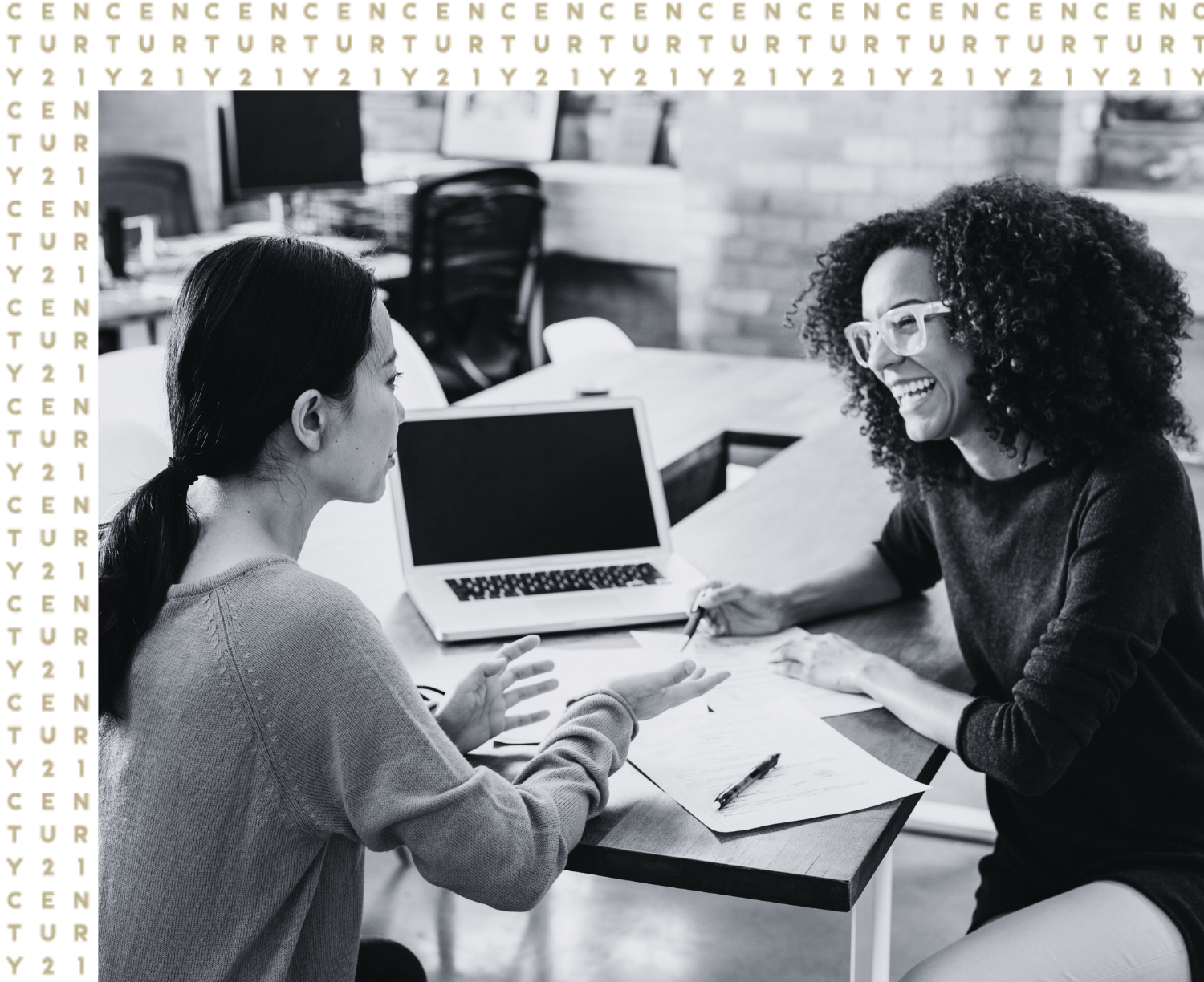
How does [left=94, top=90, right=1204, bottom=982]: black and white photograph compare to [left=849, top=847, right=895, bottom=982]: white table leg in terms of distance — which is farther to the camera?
[left=849, top=847, right=895, bottom=982]: white table leg

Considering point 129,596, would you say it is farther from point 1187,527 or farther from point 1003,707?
point 1187,527

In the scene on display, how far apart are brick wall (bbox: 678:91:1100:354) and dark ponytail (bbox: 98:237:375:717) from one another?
121 inches

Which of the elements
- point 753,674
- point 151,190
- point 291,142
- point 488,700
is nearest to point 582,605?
point 753,674

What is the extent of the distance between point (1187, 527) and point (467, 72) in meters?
0.91

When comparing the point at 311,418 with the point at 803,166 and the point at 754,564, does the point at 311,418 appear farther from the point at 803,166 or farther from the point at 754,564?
the point at 803,166

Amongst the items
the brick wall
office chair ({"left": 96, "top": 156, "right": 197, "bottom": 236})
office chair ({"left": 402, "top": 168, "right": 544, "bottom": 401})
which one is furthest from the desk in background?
office chair ({"left": 96, "top": 156, "right": 197, "bottom": 236})

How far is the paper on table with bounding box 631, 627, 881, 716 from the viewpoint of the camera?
151 cm

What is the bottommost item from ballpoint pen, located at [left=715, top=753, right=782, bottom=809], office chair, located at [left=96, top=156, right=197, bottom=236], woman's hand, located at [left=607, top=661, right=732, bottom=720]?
ballpoint pen, located at [left=715, top=753, right=782, bottom=809]

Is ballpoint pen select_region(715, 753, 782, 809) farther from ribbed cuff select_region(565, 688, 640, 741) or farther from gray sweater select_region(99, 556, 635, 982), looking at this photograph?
gray sweater select_region(99, 556, 635, 982)

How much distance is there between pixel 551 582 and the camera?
→ 73.2 inches

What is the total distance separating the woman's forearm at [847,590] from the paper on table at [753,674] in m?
0.03

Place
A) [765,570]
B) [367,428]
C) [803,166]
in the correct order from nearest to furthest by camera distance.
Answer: [367,428], [765,570], [803,166]

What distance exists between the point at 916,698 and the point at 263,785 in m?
0.72

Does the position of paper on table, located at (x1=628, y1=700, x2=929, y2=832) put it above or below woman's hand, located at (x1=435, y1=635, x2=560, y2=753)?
below
